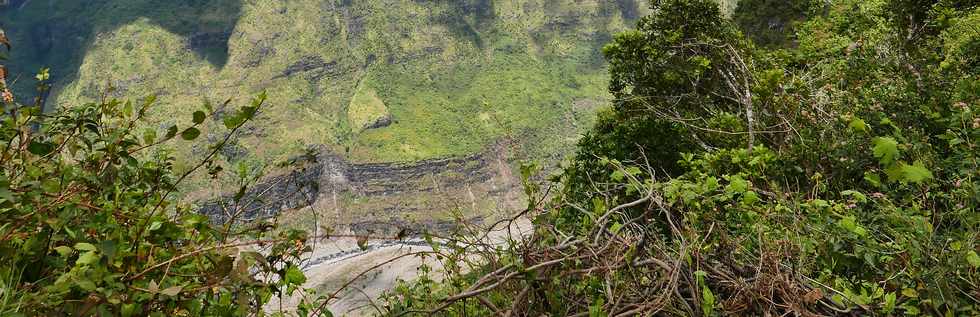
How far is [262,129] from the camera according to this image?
108875 millimetres

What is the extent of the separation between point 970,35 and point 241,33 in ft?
463

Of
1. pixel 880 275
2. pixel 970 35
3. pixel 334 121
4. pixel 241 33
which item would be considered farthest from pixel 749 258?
pixel 241 33

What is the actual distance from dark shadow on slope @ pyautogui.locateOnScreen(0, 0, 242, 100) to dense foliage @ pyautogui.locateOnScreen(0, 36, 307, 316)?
139579 millimetres

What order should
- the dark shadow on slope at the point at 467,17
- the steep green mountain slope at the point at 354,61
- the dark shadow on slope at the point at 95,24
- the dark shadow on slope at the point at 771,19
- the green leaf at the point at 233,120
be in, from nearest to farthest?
the green leaf at the point at 233,120 → the dark shadow on slope at the point at 771,19 → the steep green mountain slope at the point at 354,61 → the dark shadow on slope at the point at 95,24 → the dark shadow on slope at the point at 467,17

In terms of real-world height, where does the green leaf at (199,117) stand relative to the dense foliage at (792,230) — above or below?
above

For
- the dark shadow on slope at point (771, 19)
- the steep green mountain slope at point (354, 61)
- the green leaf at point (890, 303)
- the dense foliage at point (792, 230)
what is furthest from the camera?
the steep green mountain slope at point (354, 61)

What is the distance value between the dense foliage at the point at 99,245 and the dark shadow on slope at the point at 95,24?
140 m

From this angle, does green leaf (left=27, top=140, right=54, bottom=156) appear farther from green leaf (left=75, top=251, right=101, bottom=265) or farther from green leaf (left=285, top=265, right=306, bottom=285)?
green leaf (left=285, top=265, right=306, bottom=285)

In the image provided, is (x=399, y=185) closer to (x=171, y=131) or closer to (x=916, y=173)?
(x=171, y=131)

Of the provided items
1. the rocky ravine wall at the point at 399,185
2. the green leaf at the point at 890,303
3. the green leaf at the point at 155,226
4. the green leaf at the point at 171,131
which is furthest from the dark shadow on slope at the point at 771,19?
the rocky ravine wall at the point at 399,185

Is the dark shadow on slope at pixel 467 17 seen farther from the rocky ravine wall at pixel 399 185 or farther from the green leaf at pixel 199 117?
the green leaf at pixel 199 117

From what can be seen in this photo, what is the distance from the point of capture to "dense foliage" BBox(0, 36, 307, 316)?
1.30 meters

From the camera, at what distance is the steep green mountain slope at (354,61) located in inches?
4360

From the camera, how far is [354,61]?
4998 inches
